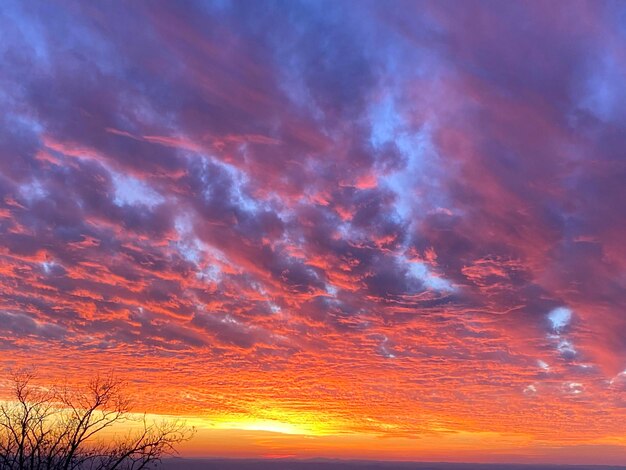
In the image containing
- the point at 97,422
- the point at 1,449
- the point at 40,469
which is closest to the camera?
the point at 1,449

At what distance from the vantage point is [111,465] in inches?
979

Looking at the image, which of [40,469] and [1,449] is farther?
[40,469]

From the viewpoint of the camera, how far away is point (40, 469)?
2431 cm

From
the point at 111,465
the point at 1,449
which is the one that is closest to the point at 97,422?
the point at 111,465

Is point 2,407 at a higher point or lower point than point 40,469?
higher

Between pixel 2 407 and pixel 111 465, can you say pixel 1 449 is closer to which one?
pixel 2 407

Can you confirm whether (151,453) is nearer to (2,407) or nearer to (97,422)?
(97,422)

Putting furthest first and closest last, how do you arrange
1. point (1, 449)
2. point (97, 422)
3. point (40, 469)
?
point (97, 422) < point (40, 469) < point (1, 449)

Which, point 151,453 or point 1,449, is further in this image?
point 151,453

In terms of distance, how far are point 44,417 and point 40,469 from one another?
2903 millimetres

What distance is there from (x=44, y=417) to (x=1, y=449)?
3.66 metres

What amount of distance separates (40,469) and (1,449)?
7.86ft

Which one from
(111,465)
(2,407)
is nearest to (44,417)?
(2,407)

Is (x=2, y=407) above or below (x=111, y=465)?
above
